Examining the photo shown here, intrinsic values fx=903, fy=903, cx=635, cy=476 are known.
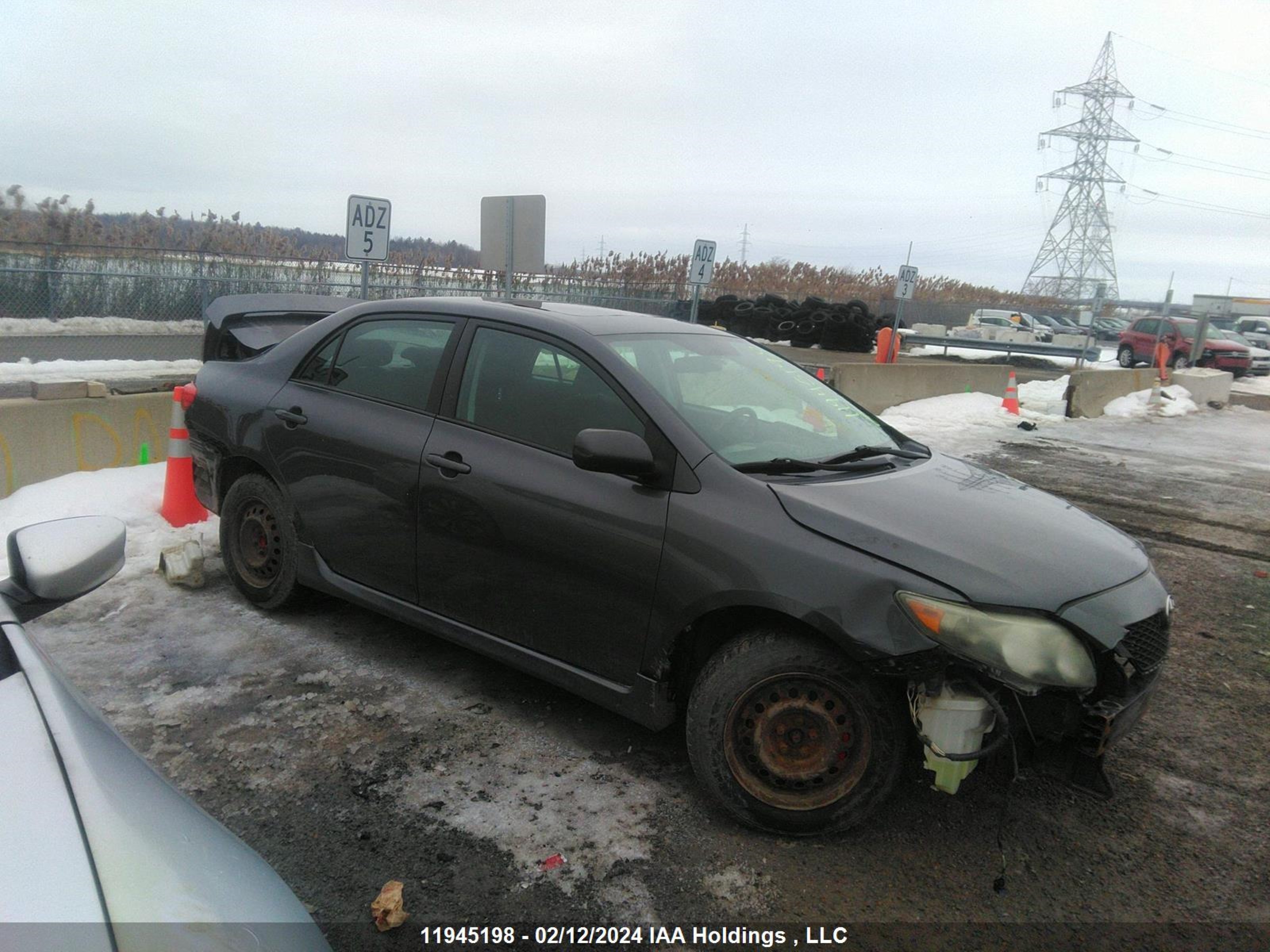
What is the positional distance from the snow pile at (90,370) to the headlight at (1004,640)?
912 centimetres

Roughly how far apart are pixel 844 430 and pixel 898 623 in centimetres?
133

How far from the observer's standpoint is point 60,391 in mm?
6059

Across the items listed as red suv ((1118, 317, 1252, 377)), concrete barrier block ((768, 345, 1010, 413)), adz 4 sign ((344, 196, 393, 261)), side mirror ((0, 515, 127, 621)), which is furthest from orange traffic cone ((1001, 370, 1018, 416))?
side mirror ((0, 515, 127, 621))

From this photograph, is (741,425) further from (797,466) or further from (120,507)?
(120,507)

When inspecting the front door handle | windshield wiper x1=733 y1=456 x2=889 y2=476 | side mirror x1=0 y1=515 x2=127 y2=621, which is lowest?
the front door handle

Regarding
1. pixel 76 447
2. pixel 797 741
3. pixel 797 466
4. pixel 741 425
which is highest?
pixel 741 425

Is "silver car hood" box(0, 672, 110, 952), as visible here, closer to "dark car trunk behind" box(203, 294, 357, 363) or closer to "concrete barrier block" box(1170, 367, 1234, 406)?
"dark car trunk behind" box(203, 294, 357, 363)

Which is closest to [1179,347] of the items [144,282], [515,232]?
[515,232]

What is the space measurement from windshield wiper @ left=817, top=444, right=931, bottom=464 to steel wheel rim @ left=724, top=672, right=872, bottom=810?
939 mm

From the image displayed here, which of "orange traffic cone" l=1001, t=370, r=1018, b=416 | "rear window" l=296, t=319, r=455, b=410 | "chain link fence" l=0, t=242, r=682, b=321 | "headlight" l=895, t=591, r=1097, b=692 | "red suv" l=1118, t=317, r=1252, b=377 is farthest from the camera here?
"red suv" l=1118, t=317, r=1252, b=377

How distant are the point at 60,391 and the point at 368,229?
4937mm

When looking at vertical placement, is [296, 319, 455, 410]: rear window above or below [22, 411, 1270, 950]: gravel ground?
above

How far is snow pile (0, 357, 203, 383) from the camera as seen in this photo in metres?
10.7

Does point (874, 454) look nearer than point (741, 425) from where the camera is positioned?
No
